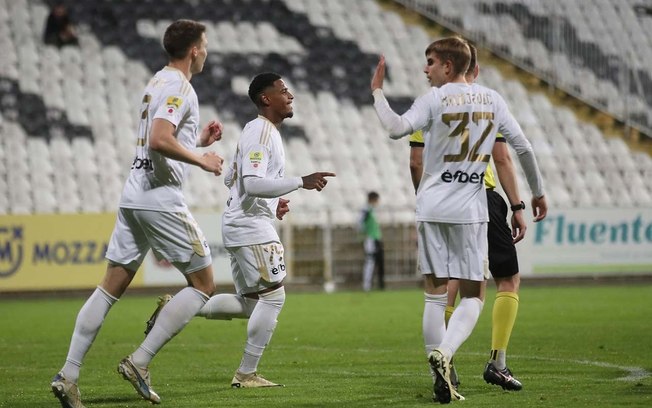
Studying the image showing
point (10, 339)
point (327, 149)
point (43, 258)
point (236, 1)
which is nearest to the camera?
point (10, 339)

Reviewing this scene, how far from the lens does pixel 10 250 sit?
20.2m

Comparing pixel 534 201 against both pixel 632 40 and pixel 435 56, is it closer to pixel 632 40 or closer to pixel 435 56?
pixel 435 56

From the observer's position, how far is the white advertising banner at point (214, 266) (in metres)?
20.9

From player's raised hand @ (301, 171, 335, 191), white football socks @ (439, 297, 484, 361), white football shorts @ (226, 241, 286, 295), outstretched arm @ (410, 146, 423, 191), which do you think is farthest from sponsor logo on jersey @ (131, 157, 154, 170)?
white football socks @ (439, 297, 484, 361)

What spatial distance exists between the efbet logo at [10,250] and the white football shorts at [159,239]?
13.8 metres

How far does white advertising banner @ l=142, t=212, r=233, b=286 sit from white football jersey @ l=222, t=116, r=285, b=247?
13043 millimetres

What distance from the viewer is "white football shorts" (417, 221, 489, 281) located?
685cm

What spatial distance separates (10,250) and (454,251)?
578 inches

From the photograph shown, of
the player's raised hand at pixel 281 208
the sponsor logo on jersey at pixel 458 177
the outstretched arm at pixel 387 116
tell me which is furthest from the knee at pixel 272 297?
the outstretched arm at pixel 387 116

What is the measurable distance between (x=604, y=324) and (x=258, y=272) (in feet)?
21.5

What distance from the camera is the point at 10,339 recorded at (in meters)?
12.5

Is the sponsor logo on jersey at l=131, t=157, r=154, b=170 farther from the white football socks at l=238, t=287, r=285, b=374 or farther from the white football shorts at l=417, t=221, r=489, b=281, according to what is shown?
the white football shorts at l=417, t=221, r=489, b=281

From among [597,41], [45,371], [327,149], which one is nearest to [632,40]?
[597,41]

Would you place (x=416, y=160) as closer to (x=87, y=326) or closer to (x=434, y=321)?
(x=434, y=321)
